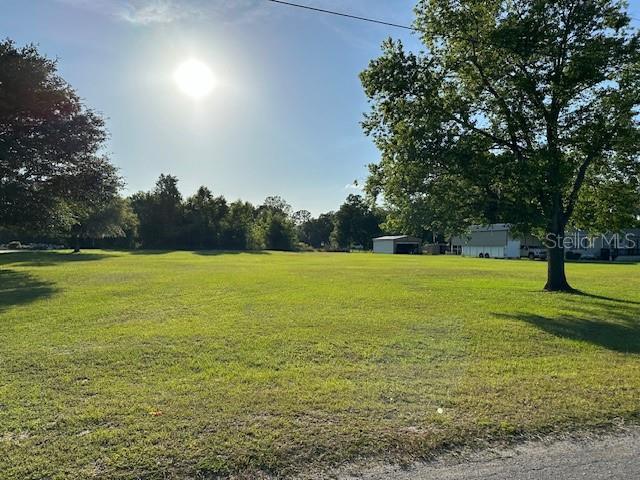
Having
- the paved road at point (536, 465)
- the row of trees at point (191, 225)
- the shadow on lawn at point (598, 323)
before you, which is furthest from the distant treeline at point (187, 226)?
the paved road at point (536, 465)

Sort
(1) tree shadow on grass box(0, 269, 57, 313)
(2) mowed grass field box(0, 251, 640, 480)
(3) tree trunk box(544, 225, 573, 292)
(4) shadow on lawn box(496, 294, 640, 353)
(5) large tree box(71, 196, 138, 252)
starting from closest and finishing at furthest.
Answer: (2) mowed grass field box(0, 251, 640, 480) < (4) shadow on lawn box(496, 294, 640, 353) < (1) tree shadow on grass box(0, 269, 57, 313) < (3) tree trunk box(544, 225, 573, 292) < (5) large tree box(71, 196, 138, 252)

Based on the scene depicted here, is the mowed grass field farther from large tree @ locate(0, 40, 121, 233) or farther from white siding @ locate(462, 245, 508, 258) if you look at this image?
white siding @ locate(462, 245, 508, 258)

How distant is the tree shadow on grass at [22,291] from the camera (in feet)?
42.6

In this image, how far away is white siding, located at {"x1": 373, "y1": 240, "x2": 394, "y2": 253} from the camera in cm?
8938

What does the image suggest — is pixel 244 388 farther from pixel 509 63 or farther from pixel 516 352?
pixel 509 63

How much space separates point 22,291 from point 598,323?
1725 centimetres

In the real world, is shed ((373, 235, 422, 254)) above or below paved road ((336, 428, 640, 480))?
above

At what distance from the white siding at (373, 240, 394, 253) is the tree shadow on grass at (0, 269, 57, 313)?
74371mm

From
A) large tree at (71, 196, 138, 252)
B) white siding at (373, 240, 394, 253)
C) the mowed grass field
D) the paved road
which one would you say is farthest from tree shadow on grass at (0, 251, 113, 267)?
white siding at (373, 240, 394, 253)

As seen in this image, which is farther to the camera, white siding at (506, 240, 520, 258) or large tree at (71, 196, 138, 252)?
white siding at (506, 240, 520, 258)

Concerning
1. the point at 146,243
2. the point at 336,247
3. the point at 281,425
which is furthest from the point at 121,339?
the point at 336,247

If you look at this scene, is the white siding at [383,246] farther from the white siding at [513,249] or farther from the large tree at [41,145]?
the large tree at [41,145]

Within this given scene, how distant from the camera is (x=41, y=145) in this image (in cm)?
2464

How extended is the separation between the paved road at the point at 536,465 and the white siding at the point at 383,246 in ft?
280
